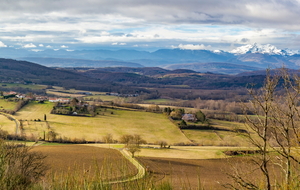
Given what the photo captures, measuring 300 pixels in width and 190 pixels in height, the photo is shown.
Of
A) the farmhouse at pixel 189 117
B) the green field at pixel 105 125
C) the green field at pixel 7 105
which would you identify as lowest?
the green field at pixel 105 125

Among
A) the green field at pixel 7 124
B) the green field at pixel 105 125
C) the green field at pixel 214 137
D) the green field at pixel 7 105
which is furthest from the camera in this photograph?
the green field at pixel 7 105

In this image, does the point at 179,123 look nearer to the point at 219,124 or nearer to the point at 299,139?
the point at 219,124

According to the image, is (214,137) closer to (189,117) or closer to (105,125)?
(189,117)

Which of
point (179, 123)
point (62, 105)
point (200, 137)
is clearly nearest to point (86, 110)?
point (62, 105)

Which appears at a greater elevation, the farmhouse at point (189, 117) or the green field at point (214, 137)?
the farmhouse at point (189, 117)

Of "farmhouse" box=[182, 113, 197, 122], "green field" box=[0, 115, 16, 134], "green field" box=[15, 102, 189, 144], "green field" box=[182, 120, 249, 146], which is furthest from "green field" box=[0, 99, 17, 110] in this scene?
"green field" box=[182, 120, 249, 146]

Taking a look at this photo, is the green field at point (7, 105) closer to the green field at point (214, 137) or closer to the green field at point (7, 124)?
the green field at point (7, 124)

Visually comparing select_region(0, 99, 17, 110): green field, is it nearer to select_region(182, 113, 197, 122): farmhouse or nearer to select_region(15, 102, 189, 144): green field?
select_region(15, 102, 189, 144): green field

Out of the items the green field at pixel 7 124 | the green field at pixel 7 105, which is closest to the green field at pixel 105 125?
the green field at pixel 7 124

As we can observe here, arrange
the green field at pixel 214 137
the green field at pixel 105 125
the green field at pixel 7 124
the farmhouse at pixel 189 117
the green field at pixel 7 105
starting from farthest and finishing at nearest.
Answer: the green field at pixel 7 105 < the farmhouse at pixel 189 117 < the green field at pixel 105 125 < the green field at pixel 7 124 < the green field at pixel 214 137
